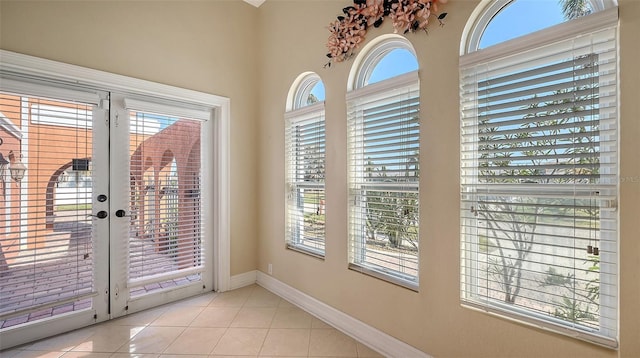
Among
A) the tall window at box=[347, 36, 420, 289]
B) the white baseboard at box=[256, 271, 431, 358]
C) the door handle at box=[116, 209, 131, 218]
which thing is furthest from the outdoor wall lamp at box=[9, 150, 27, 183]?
the tall window at box=[347, 36, 420, 289]

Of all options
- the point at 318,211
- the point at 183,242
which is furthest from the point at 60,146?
the point at 318,211

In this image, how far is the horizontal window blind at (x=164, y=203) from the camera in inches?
103

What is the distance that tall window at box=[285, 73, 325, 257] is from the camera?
103 inches

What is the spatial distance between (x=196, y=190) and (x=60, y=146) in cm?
115

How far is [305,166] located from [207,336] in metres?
1.71

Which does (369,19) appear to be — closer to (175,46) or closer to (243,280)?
(175,46)

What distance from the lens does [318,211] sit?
8.57 ft

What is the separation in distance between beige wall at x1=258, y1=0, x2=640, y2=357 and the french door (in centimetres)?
85

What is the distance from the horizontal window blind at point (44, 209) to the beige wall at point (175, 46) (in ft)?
1.47

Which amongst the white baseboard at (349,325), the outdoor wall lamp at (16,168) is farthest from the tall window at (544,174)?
the outdoor wall lamp at (16,168)

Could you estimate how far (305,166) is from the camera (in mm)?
2764

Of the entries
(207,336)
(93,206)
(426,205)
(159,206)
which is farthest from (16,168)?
(426,205)

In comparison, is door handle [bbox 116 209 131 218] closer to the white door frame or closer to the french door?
the french door

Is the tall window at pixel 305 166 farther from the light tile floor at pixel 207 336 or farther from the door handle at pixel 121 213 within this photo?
the door handle at pixel 121 213
